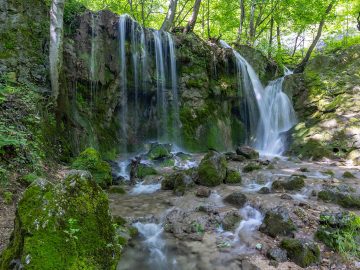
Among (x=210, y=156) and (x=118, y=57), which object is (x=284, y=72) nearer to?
(x=118, y=57)

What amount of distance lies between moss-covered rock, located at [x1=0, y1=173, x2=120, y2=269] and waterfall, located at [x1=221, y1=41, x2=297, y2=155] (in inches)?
477

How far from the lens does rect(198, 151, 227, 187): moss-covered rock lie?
7680 millimetres

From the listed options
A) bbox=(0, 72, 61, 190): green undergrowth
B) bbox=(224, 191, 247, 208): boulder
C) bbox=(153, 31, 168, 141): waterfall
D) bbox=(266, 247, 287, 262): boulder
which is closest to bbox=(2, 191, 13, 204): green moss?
bbox=(0, 72, 61, 190): green undergrowth

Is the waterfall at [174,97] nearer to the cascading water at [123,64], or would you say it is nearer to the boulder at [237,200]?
the cascading water at [123,64]

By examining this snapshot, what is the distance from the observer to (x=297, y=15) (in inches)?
653

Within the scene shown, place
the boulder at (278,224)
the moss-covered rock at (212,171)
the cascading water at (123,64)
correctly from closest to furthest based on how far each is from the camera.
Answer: the boulder at (278,224) → the moss-covered rock at (212,171) → the cascading water at (123,64)

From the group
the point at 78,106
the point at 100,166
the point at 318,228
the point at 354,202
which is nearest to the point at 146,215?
the point at 100,166

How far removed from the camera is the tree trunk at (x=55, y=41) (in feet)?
26.9

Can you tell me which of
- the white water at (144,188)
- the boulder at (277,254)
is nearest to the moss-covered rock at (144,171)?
the white water at (144,188)

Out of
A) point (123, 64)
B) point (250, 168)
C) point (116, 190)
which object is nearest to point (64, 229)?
point (116, 190)

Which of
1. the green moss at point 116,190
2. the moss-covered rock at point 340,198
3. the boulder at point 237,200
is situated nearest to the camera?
the moss-covered rock at point 340,198

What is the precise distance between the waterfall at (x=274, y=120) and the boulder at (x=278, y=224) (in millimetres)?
8753

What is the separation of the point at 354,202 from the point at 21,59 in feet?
30.6

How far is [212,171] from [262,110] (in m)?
8.14
